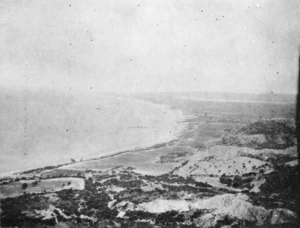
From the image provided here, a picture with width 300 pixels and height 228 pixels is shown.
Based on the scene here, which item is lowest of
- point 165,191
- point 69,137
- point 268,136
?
point 165,191

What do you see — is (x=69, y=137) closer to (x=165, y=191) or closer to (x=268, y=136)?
(x=268, y=136)

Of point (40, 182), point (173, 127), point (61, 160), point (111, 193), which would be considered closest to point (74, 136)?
point (61, 160)

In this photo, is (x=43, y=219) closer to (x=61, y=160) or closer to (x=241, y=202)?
(x=241, y=202)

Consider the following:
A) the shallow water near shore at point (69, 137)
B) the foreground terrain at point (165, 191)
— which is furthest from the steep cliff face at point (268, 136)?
the shallow water near shore at point (69, 137)

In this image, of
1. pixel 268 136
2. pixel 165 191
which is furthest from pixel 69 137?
pixel 165 191

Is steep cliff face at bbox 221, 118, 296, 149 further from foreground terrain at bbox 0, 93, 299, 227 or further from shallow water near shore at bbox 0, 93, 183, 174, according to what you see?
shallow water near shore at bbox 0, 93, 183, 174

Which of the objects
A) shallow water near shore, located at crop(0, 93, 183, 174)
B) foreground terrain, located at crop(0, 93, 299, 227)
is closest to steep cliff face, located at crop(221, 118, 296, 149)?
foreground terrain, located at crop(0, 93, 299, 227)

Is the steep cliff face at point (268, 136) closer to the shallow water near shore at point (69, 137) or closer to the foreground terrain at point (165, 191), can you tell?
the foreground terrain at point (165, 191)

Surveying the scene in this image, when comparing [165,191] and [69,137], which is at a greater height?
[69,137]
